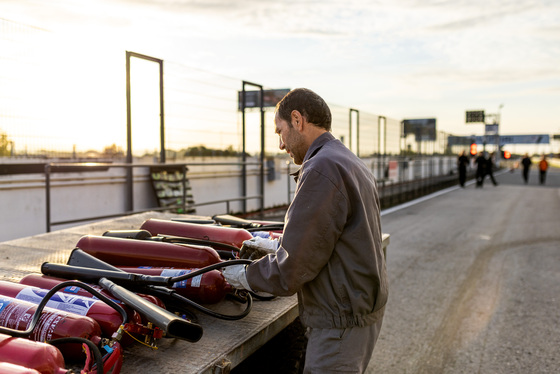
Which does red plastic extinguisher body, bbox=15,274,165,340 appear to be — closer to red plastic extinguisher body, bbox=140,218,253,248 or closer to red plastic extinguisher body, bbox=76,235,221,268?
red plastic extinguisher body, bbox=76,235,221,268

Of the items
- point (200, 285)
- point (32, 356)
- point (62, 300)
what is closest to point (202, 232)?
point (200, 285)

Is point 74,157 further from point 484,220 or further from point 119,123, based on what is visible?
point 484,220

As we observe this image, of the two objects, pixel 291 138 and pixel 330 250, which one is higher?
pixel 291 138

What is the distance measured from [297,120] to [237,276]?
2.44 feet

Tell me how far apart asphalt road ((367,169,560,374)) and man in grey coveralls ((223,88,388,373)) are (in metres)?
2.04

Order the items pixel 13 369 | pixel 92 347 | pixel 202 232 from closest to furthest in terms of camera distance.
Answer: pixel 13 369 → pixel 92 347 → pixel 202 232

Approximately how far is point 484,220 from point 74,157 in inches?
385

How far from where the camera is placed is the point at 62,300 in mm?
2041

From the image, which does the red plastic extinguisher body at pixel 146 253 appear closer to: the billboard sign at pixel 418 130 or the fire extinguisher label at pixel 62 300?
the fire extinguisher label at pixel 62 300

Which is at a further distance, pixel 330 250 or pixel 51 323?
pixel 330 250

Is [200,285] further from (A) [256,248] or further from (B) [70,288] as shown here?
(B) [70,288]

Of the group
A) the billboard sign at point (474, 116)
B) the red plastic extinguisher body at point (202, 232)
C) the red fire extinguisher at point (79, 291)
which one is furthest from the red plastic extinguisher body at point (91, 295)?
the billboard sign at point (474, 116)

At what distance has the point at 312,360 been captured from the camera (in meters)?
2.13

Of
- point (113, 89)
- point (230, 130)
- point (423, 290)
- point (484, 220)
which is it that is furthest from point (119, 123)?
point (484, 220)
